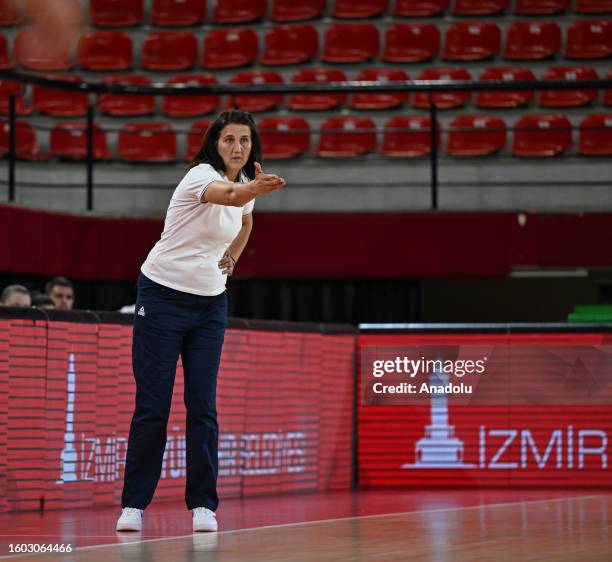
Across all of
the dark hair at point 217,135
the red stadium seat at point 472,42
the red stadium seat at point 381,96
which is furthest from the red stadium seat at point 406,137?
the dark hair at point 217,135

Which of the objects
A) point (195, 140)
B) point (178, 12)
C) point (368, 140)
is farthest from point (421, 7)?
point (195, 140)

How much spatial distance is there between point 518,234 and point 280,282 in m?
2.12

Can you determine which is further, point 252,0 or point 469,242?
point 252,0

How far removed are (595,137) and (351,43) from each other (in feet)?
9.63

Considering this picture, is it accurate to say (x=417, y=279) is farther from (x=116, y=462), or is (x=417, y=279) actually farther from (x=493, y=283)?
(x=116, y=462)

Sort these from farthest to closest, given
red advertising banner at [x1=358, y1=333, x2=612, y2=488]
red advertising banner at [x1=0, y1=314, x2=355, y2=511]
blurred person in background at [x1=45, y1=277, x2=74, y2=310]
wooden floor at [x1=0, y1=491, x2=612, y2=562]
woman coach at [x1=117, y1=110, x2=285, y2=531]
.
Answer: blurred person in background at [x1=45, y1=277, x2=74, y2=310] < red advertising banner at [x1=358, y1=333, x2=612, y2=488] < red advertising banner at [x1=0, y1=314, x2=355, y2=511] < woman coach at [x1=117, y1=110, x2=285, y2=531] < wooden floor at [x1=0, y1=491, x2=612, y2=562]

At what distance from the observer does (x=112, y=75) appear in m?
14.1

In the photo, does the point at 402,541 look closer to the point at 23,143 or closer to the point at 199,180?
the point at 199,180

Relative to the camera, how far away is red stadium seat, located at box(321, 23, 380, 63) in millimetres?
13938

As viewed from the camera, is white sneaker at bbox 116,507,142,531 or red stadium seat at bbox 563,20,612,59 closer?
white sneaker at bbox 116,507,142,531

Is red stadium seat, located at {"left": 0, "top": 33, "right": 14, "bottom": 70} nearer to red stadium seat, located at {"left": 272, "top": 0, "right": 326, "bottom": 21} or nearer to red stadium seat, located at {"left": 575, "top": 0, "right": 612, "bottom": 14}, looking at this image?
red stadium seat, located at {"left": 272, "top": 0, "right": 326, "bottom": 21}

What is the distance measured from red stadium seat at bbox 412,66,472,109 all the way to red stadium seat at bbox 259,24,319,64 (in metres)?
1.29

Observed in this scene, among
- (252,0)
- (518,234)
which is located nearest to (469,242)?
(518,234)

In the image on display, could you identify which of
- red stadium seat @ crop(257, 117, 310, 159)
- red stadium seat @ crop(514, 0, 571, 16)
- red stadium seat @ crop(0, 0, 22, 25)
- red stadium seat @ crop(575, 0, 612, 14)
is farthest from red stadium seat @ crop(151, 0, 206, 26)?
red stadium seat @ crop(575, 0, 612, 14)
